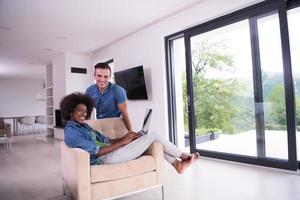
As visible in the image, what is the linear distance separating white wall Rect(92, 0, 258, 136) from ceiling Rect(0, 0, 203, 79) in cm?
16

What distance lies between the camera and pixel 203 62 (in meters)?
3.93

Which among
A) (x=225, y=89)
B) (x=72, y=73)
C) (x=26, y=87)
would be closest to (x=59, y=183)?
(x=225, y=89)

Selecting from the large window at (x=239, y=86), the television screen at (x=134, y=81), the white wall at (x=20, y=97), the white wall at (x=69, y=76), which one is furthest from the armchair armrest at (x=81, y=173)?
the white wall at (x=20, y=97)

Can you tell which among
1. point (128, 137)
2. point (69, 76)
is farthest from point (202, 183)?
point (69, 76)

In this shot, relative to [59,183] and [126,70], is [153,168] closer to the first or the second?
[59,183]

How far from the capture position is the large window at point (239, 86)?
285cm

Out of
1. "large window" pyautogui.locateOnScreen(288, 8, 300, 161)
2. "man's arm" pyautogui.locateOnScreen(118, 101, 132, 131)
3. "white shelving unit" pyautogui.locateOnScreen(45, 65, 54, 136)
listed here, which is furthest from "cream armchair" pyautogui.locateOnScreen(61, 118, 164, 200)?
"white shelving unit" pyautogui.locateOnScreen(45, 65, 54, 136)

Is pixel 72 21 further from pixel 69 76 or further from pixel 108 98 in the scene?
pixel 69 76

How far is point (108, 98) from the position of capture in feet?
8.09

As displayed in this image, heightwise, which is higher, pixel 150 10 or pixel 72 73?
pixel 150 10

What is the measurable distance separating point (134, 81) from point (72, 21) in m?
1.64

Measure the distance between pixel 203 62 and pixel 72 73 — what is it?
4153 mm

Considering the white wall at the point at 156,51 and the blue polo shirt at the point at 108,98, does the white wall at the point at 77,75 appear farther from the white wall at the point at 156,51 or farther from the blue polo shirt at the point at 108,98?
the blue polo shirt at the point at 108,98

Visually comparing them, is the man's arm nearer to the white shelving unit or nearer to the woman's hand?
the woman's hand
